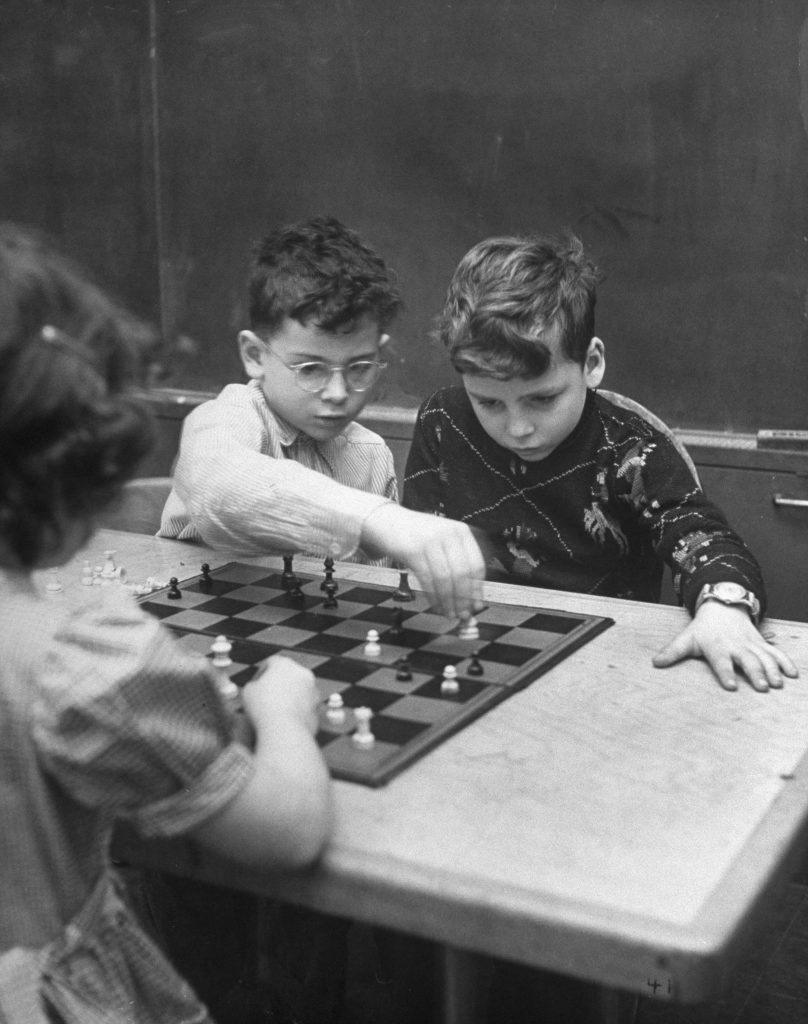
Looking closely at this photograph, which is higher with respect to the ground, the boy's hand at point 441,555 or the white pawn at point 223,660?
the boy's hand at point 441,555

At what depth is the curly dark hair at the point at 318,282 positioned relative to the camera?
7.79ft

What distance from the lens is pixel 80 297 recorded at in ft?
3.78

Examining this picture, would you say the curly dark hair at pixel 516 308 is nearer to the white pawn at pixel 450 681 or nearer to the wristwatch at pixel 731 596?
the wristwatch at pixel 731 596

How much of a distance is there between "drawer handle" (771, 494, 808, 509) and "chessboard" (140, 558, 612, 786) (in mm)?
1449

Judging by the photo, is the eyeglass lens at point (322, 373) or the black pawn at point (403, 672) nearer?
the black pawn at point (403, 672)

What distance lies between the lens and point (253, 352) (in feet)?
8.06

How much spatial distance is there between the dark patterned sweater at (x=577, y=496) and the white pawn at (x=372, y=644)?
72 centimetres

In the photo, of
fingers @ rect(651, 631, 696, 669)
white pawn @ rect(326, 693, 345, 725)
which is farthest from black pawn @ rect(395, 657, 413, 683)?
→ fingers @ rect(651, 631, 696, 669)

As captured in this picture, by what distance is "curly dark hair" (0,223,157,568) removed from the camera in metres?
1.09

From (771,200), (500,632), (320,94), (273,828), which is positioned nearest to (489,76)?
(320,94)

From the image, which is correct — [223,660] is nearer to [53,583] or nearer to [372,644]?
[372,644]

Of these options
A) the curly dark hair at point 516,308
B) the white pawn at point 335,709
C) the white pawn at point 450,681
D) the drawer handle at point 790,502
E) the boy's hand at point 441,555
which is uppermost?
the curly dark hair at point 516,308

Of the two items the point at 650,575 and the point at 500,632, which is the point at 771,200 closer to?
the point at 650,575

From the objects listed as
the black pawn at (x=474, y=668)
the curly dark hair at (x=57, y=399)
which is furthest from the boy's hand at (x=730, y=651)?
the curly dark hair at (x=57, y=399)
